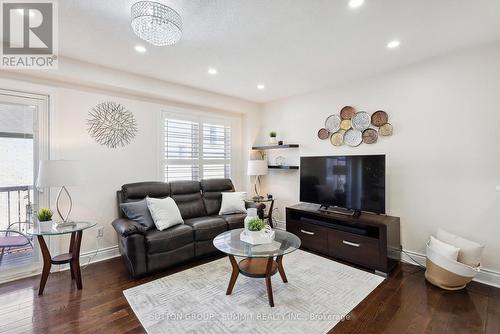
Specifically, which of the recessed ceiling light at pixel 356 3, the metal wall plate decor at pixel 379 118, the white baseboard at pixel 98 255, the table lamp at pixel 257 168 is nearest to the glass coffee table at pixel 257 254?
the white baseboard at pixel 98 255

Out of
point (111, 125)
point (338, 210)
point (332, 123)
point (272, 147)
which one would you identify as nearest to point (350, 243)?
point (338, 210)

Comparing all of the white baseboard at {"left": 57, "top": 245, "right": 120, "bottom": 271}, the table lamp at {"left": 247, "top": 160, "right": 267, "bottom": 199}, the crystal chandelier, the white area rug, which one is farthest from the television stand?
the white baseboard at {"left": 57, "top": 245, "right": 120, "bottom": 271}

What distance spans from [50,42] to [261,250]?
3.14 m

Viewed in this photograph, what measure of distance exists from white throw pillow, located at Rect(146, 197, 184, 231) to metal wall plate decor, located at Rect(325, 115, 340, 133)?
2.77 m

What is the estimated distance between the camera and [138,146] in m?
3.72

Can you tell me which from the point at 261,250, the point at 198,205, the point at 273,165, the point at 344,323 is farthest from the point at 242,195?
the point at 344,323

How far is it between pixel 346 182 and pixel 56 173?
3.55 meters

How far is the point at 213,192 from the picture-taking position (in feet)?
13.6

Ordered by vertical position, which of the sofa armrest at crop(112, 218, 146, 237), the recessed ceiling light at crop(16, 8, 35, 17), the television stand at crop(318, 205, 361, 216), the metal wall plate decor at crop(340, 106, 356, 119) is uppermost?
the recessed ceiling light at crop(16, 8, 35, 17)

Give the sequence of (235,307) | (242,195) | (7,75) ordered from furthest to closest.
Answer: (242,195) → (7,75) → (235,307)

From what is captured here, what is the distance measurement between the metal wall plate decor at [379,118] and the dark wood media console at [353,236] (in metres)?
1.32

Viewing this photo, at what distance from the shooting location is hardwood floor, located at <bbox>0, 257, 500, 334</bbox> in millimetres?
1944

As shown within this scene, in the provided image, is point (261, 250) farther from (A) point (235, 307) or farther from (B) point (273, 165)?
(B) point (273, 165)

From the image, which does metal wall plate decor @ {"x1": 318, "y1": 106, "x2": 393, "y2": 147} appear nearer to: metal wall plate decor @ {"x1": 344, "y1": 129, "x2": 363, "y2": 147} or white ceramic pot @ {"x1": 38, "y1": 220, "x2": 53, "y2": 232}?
metal wall plate decor @ {"x1": 344, "y1": 129, "x2": 363, "y2": 147}
